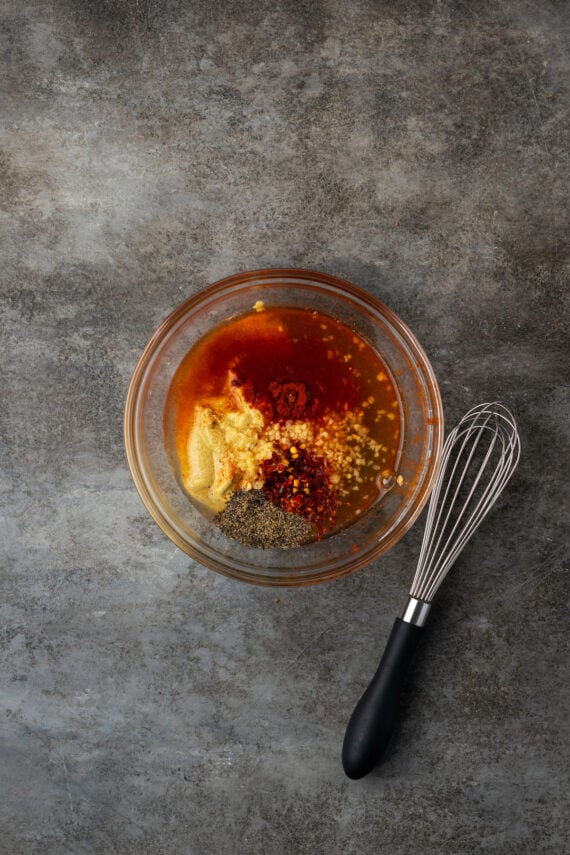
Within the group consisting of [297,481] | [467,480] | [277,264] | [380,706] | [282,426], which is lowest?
[380,706]

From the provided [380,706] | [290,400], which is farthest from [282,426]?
[380,706]

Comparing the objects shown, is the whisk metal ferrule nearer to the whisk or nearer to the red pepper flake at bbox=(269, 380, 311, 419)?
the whisk

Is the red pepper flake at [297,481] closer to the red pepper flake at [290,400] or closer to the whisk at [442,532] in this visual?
the red pepper flake at [290,400]

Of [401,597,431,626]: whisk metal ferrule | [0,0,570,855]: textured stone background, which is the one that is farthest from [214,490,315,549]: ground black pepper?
[401,597,431,626]: whisk metal ferrule

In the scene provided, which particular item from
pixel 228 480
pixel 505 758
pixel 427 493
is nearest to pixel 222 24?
pixel 228 480

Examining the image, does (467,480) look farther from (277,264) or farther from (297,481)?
(277,264)

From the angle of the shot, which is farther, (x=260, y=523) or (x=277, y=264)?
(x=277, y=264)

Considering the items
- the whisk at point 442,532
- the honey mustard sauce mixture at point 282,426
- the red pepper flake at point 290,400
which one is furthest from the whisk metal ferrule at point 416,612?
the red pepper flake at point 290,400

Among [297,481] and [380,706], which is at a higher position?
[297,481]

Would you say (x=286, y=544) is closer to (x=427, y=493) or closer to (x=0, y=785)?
(x=427, y=493)
